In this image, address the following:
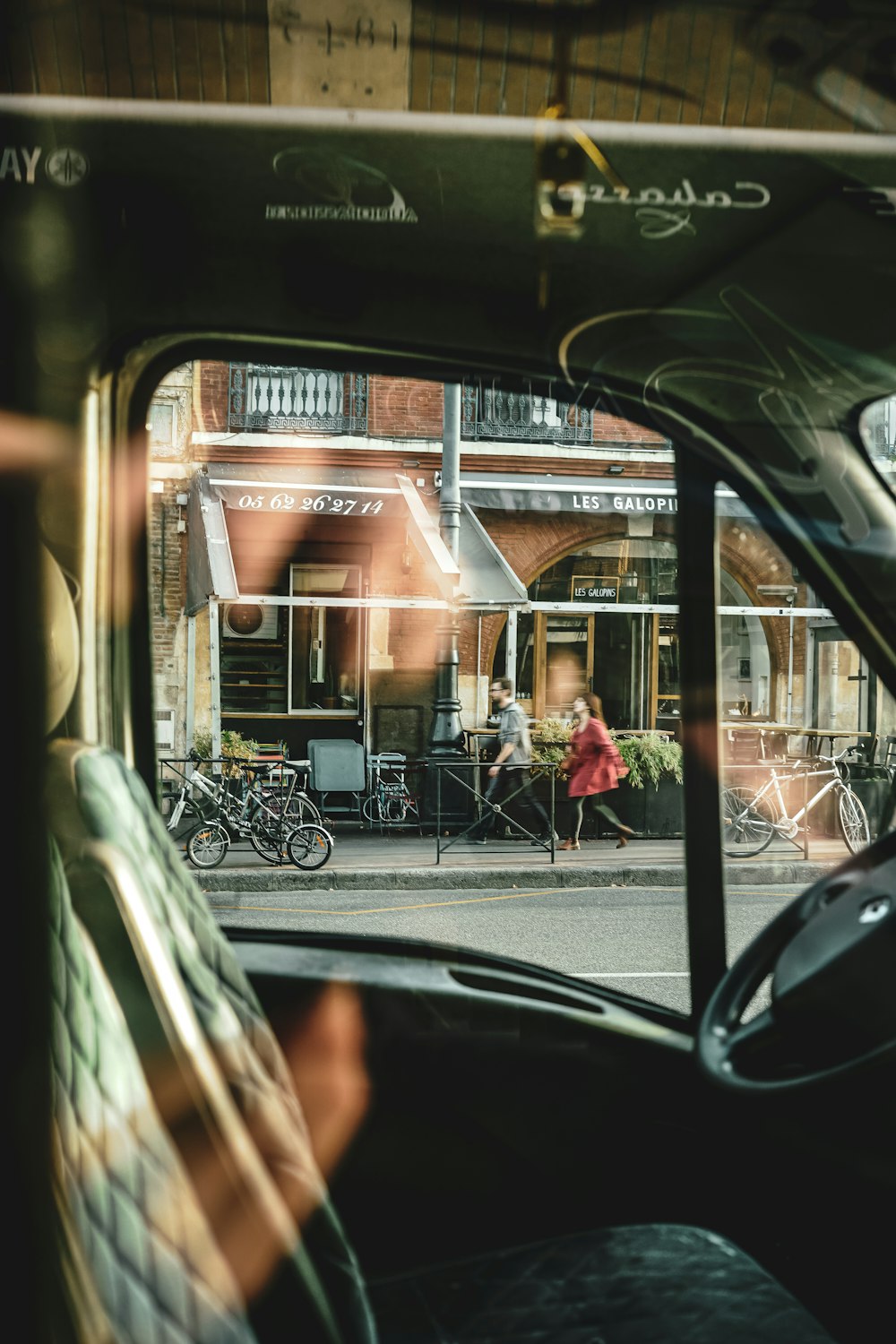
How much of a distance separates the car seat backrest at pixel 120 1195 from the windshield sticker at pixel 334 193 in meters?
0.87

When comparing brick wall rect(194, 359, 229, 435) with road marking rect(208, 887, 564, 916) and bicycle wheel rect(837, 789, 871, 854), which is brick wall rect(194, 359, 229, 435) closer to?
bicycle wheel rect(837, 789, 871, 854)

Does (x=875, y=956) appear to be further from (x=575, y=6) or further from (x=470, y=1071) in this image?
(x=575, y=6)

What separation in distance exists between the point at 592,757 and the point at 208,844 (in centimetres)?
88

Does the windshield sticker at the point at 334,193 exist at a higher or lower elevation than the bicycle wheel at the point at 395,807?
higher

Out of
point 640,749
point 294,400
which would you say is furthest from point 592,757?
point 294,400

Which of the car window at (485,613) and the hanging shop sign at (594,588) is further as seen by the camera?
the hanging shop sign at (594,588)

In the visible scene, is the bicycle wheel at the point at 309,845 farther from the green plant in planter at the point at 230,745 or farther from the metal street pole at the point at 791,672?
the metal street pole at the point at 791,672

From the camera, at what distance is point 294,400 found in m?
1.74

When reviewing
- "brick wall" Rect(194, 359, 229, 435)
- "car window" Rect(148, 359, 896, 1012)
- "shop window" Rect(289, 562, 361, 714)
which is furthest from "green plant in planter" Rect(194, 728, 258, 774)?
"brick wall" Rect(194, 359, 229, 435)

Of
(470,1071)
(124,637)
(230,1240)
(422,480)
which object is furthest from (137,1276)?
(422,480)

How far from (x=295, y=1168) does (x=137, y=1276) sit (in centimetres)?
28

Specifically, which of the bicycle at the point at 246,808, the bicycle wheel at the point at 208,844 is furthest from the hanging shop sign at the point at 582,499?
the bicycle wheel at the point at 208,844

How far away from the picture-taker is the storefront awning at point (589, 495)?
1.76 m

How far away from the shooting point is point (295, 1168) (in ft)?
3.78
